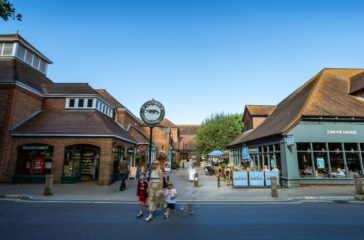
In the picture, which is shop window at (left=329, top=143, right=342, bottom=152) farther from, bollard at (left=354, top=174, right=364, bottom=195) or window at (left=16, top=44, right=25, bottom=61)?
window at (left=16, top=44, right=25, bottom=61)

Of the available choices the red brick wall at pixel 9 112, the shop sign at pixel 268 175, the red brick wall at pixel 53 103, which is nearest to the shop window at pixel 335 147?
the shop sign at pixel 268 175

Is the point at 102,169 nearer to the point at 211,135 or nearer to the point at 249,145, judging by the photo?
the point at 249,145

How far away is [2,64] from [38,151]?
33.7 ft

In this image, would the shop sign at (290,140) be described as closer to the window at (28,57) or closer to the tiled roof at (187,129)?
the window at (28,57)

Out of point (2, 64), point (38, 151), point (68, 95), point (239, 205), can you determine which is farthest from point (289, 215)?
point (2, 64)

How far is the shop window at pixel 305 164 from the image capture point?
14.8 metres

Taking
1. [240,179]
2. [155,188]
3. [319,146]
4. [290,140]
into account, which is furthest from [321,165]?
[155,188]

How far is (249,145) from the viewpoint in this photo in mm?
21750

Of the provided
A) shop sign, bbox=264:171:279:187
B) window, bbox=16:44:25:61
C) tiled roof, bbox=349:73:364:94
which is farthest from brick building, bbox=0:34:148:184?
tiled roof, bbox=349:73:364:94

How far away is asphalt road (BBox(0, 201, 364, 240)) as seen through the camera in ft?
17.5

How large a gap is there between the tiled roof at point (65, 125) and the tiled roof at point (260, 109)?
17504mm

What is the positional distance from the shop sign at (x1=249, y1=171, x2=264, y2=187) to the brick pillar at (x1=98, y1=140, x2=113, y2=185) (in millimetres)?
10692

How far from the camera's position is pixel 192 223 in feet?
21.0

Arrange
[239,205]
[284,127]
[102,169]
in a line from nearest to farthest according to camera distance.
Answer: [239,205]
[284,127]
[102,169]
